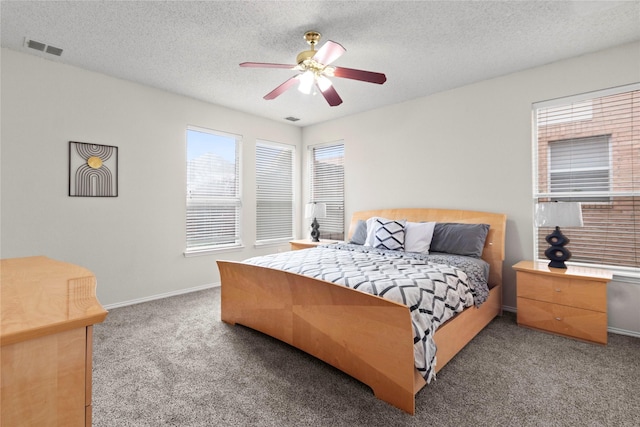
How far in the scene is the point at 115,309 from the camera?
340 cm

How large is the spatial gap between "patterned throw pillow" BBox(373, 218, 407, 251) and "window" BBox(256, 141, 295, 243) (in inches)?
81.9

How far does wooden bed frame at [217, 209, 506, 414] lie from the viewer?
1.72 meters

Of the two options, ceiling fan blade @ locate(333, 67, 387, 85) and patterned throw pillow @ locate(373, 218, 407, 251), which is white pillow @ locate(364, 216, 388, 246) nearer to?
patterned throw pillow @ locate(373, 218, 407, 251)

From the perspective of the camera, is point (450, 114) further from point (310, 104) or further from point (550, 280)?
point (550, 280)

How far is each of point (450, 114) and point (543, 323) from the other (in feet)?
8.10

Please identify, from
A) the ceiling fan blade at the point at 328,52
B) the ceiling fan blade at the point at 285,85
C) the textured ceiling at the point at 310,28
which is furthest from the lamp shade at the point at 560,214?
the ceiling fan blade at the point at 285,85

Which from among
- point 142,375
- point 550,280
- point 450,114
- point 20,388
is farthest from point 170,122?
point 550,280

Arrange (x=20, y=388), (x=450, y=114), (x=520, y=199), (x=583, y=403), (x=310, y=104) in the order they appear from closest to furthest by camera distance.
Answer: (x=20, y=388)
(x=583, y=403)
(x=520, y=199)
(x=450, y=114)
(x=310, y=104)

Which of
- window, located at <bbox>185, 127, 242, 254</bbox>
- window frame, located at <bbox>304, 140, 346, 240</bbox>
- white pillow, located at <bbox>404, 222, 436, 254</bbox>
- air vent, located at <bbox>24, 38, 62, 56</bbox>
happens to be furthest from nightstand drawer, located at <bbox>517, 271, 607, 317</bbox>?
air vent, located at <bbox>24, 38, 62, 56</bbox>

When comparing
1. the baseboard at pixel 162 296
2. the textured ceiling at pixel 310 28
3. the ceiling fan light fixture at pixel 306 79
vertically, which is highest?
the textured ceiling at pixel 310 28

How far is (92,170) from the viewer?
10.9ft

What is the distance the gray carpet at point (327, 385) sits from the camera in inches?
66.0

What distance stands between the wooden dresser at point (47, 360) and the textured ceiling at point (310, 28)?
88.7 inches

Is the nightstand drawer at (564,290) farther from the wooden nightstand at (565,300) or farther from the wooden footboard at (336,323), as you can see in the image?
the wooden footboard at (336,323)
